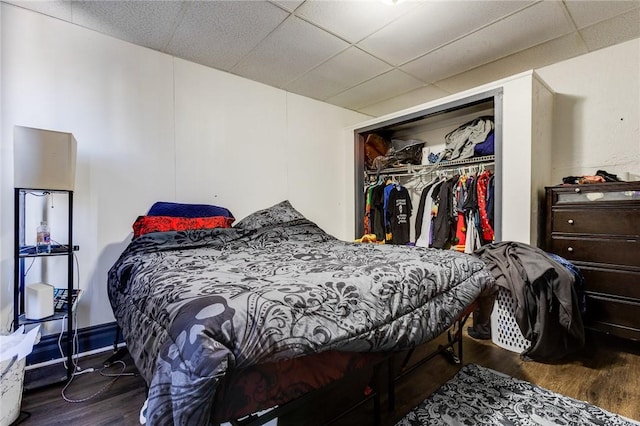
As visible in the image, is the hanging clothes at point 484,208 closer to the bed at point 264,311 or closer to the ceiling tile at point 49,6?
the bed at point 264,311

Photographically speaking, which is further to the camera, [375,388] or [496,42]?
[496,42]

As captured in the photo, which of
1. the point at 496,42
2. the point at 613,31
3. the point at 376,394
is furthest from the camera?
the point at 496,42

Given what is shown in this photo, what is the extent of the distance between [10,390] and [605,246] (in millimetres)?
3456

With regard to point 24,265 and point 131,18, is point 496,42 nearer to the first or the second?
point 131,18

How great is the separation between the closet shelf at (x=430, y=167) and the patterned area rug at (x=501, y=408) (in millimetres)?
1858

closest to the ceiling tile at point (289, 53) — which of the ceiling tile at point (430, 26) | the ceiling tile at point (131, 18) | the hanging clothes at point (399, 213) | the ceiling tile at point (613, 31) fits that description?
the ceiling tile at point (430, 26)

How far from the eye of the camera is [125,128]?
226cm

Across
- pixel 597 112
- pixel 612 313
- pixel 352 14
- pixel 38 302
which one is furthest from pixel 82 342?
pixel 597 112

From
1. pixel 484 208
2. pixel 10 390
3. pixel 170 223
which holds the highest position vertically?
pixel 484 208

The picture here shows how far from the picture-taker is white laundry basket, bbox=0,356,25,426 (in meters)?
1.30

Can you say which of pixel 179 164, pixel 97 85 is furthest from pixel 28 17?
pixel 179 164

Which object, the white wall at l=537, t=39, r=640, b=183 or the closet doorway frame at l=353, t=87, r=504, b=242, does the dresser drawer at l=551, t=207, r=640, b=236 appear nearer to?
the closet doorway frame at l=353, t=87, r=504, b=242

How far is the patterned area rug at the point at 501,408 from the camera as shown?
135 cm

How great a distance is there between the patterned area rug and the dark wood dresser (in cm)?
89
